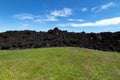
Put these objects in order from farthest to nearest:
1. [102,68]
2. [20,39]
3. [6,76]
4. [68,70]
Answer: [20,39], [102,68], [68,70], [6,76]

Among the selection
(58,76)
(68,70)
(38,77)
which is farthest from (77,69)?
(38,77)

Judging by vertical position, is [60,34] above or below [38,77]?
above

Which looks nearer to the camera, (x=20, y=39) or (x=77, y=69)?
(x=77, y=69)

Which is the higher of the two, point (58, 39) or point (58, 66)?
point (58, 39)

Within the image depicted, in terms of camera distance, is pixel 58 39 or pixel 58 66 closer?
pixel 58 66

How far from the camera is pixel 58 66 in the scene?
21.8 meters

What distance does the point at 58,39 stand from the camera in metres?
35.2

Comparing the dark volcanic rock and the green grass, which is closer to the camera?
the green grass

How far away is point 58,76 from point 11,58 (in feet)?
19.9

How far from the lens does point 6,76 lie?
62.8ft

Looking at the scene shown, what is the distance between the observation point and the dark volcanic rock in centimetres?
3310

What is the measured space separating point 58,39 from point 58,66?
1363 cm

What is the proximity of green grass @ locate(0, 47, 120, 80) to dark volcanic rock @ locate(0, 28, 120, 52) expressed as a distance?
21.4 feet

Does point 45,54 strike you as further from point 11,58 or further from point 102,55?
point 102,55
